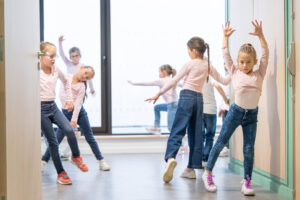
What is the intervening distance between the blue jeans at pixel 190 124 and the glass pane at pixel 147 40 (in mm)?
2101

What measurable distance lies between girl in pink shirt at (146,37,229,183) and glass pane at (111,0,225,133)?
6.82ft

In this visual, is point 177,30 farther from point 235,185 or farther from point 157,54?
point 235,185

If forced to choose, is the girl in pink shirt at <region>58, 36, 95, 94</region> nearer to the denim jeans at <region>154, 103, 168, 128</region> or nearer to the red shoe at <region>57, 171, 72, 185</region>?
the denim jeans at <region>154, 103, 168, 128</region>

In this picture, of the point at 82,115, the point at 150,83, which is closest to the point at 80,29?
the point at 150,83

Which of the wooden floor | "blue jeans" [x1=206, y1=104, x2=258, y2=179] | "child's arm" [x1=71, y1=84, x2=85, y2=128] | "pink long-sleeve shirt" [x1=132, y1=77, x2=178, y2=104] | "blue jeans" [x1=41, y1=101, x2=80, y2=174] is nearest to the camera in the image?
the wooden floor

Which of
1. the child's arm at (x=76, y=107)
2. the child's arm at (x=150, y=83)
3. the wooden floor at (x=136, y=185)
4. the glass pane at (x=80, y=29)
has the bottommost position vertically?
the wooden floor at (x=136, y=185)

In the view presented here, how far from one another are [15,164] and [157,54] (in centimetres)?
422

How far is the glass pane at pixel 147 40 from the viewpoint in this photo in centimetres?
588

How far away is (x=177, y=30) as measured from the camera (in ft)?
19.3

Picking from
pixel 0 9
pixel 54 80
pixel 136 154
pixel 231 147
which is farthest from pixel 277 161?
pixel 136 154

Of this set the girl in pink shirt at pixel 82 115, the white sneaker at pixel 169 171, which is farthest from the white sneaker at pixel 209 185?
the girl in pink shirt at pixel 82 115

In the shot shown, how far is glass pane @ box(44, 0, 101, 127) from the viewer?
580 centimetres

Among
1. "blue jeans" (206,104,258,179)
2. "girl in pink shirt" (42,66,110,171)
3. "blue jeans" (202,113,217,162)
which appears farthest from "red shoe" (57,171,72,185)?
"blue jeans" (202,113,217,162)

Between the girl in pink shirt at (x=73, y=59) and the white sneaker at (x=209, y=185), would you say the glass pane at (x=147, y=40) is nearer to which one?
the girl in pink shirt at (x=73, y=59)
